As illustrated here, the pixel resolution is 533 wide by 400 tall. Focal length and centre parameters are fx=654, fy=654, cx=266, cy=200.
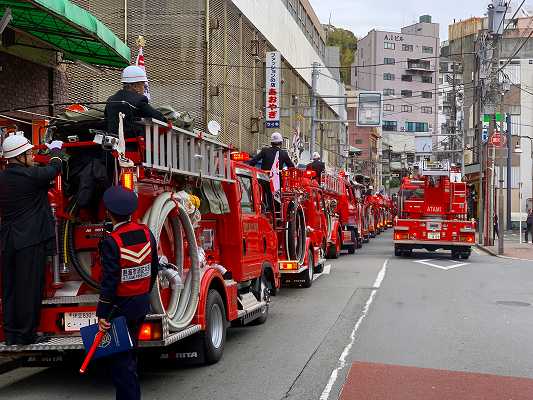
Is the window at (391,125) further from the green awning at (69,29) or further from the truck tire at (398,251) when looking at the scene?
the green awning at (69,29)

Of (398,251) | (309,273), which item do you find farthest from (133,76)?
(398,251)

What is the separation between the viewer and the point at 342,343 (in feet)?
28.6

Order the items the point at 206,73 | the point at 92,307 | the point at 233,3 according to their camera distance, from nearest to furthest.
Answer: the point at 92,307 → the point at 206,73 → the point at 233,3

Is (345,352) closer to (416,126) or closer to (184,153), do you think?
(184,153)

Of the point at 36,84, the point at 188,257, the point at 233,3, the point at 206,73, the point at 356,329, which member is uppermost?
the point at 233,3

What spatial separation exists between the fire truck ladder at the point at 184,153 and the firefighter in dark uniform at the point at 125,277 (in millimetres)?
1038

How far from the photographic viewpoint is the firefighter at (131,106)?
6.23m

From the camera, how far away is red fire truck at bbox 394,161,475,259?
72.9 ft

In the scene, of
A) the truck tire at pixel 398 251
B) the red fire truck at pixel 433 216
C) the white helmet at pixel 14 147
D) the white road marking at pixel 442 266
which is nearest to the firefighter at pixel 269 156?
the white helmet at pixel 14 147

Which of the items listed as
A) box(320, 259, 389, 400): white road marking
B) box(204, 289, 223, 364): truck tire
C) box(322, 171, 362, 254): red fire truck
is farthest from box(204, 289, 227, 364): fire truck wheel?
box(322, 171, 362, 254): red fire truck

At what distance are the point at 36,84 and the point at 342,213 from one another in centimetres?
1335

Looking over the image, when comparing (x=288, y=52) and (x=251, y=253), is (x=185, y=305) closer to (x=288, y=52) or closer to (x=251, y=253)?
(x=251, y=253)

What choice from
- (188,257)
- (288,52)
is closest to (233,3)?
(288,52)

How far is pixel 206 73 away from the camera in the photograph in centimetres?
2322
